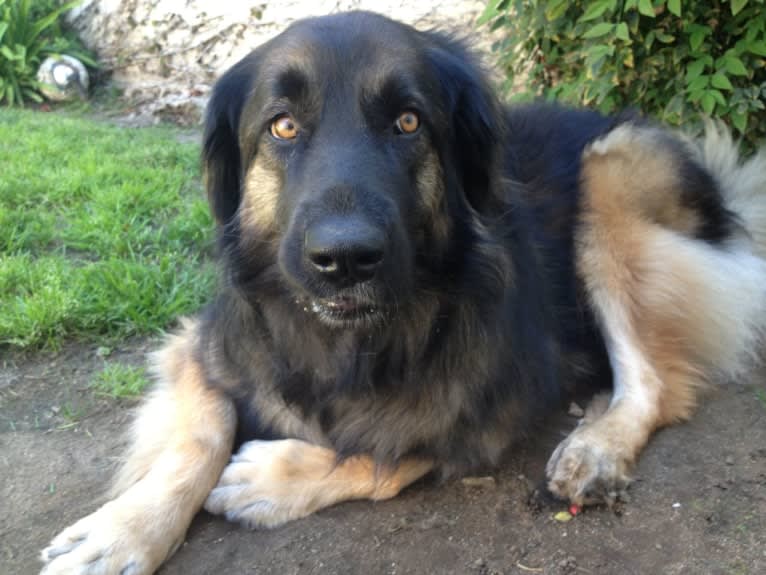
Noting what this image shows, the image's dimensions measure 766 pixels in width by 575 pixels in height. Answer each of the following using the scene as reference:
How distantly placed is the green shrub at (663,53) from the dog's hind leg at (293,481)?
2.44 metres

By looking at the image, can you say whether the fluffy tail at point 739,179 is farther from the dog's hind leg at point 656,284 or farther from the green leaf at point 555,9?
the green leaf at point 555,9

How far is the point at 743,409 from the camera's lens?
3.03 m

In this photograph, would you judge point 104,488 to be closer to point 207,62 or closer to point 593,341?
point 593,341

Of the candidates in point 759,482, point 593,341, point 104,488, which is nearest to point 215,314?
point 104,488

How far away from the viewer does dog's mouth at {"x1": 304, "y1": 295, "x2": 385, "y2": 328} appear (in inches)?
86.4

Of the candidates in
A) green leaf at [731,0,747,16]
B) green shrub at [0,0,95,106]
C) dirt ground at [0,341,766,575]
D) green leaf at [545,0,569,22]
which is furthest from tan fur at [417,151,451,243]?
green shrub at [0,0,95,106]

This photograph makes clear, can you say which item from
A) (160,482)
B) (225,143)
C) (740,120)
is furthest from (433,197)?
(740,120)

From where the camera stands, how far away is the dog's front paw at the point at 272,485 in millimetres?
2453

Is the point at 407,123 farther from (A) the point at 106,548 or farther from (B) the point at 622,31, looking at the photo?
(B) the point at 622,31

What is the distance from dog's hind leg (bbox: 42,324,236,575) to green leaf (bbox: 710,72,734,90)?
2.84 meters

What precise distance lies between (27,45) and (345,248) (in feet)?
29.2

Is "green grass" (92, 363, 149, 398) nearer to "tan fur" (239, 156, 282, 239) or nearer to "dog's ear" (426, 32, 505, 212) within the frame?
"tan fur" (239, 156, 282, 239)

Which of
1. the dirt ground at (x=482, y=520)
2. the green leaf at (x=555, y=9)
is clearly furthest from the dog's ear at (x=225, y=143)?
the green leaf at (x=555, y=9)

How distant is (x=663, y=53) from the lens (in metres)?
4.10
